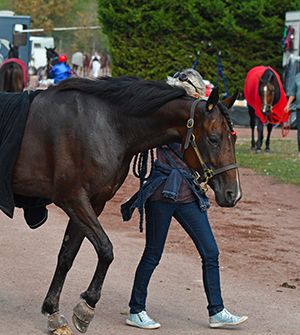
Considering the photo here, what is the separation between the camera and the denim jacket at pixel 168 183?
6984 millimetres

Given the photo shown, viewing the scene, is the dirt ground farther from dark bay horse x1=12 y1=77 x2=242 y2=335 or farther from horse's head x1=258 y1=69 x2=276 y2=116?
horse's head x1=258 y1=69 x2=276 y2=116

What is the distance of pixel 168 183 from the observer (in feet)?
23.0

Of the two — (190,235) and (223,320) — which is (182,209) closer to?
(190,235)

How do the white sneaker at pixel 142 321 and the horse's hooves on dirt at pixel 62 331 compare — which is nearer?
the horse's hooves on dirt at pixel 62 331

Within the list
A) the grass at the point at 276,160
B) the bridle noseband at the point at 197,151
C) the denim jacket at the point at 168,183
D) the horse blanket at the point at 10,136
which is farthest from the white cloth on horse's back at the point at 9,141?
the grass at the point at 276,160

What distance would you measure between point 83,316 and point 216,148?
146 centimetres

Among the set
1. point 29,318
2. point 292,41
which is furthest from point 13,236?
point 292,41

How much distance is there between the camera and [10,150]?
269 inches

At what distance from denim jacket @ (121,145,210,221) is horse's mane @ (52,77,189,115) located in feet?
1.48

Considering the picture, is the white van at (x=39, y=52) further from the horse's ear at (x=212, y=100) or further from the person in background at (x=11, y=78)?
the horse's ear at (x=212, y=100)

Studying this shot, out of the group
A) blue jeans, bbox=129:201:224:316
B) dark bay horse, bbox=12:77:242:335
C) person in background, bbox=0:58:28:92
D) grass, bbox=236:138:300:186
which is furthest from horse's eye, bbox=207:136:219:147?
person in background, bbox=0:58:28:92

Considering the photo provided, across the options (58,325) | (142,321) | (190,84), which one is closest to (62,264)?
(58,325)

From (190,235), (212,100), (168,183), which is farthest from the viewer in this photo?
(190,235)

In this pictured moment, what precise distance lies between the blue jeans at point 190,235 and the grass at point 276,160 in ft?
27.6
